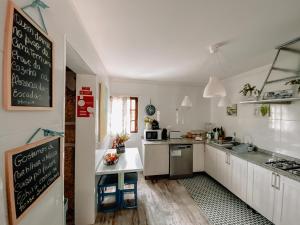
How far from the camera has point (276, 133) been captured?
7.83 feet

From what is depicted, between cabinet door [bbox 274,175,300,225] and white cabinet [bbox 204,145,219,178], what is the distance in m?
1.29

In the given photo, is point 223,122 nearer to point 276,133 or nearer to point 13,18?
point 276,133

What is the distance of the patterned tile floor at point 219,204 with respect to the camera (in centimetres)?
207

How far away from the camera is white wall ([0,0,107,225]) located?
19.5 inches

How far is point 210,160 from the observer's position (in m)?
3.28

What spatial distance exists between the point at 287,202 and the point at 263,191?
0.31 meters

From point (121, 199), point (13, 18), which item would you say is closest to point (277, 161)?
point (121, 199)

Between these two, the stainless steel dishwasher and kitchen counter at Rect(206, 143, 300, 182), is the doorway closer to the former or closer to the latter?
the stainless steel dishwasher

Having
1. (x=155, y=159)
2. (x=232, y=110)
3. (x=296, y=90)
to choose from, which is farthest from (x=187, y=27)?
(x=155, y=159)

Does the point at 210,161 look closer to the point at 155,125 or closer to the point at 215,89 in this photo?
the point at 155,125

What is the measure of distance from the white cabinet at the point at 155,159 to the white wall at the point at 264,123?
1.60 metres

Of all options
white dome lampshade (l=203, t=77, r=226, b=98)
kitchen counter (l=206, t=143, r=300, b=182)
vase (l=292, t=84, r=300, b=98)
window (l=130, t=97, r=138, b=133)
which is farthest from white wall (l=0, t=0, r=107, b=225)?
window (l=130, t=97, r=138, b=133)

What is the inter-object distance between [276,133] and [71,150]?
10.2ft

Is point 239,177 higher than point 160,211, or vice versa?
point 239,177
